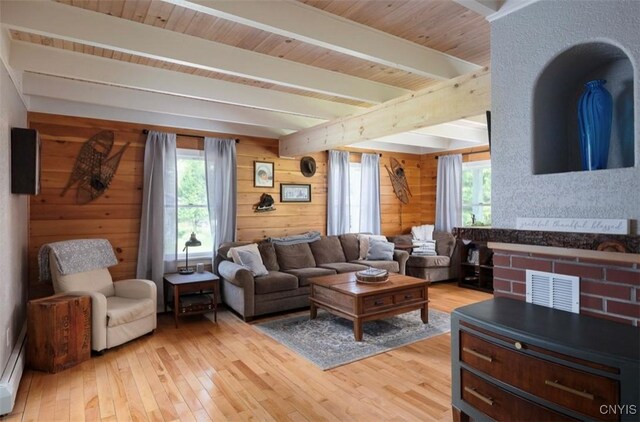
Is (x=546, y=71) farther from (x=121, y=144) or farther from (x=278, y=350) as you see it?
(x=121, y=144)

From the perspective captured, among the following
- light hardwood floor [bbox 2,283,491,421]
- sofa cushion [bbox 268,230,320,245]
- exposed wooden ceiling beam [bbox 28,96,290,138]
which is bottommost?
light hardwood floor [bbox 2,283,491,421]

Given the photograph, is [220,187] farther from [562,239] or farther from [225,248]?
[562,239]

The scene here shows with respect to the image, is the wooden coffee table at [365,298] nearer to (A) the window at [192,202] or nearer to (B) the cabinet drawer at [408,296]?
(B) the cabinet drawer at [408,296]

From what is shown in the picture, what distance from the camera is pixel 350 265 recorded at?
5211mm

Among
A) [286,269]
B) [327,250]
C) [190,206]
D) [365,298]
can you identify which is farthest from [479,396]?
[190,206]

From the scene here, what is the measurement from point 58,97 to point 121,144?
0.81 metres

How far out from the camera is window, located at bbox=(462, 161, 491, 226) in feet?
20.8

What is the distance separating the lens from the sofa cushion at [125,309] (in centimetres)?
337

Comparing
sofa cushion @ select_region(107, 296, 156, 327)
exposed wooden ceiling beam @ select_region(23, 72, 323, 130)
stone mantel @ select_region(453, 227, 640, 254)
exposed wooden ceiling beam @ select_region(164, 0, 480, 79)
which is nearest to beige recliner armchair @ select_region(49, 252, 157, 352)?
sofa cushion @ select_region(107, 296, 156, 327)

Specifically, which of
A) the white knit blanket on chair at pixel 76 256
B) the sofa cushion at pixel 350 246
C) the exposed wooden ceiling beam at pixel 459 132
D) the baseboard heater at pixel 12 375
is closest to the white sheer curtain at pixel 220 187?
the white knit blanket on chair at pixel 76 256

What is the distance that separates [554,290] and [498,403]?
60 cm

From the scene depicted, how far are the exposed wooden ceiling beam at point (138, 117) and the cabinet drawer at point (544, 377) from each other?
416cm

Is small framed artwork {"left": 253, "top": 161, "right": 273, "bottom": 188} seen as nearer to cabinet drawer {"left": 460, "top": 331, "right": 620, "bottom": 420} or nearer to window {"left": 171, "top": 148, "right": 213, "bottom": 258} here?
window {"left": 171, "top": 148, "right": 213, "bottom": 258}

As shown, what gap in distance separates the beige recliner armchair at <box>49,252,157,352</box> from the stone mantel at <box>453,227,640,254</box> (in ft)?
10.3
